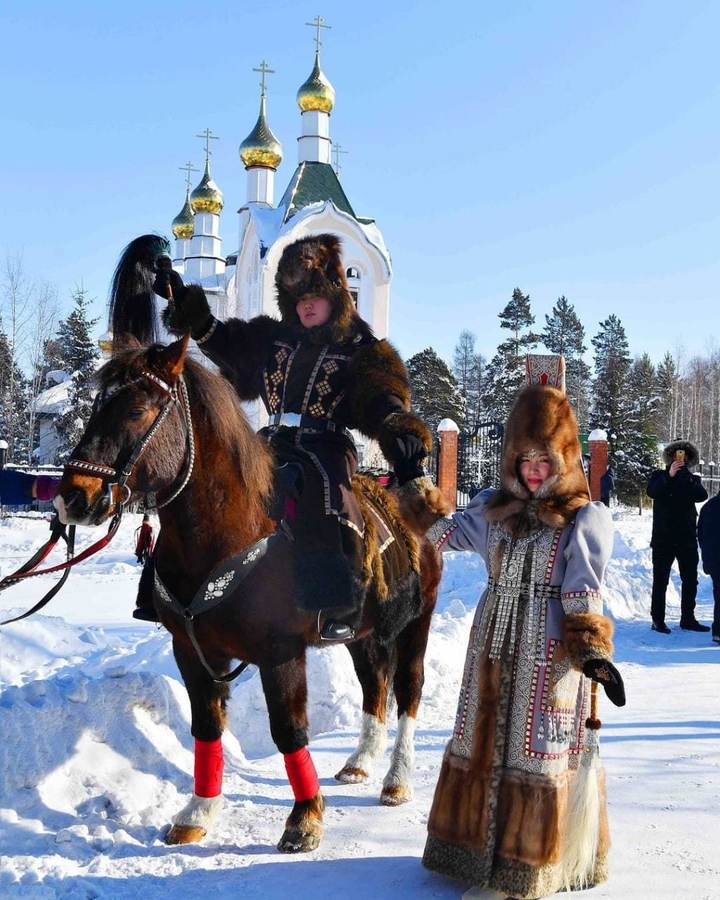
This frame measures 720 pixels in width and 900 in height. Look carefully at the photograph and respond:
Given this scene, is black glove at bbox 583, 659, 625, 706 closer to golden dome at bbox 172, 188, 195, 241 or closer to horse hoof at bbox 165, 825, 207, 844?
horse hoof at bbox 165, 825, 207, 844

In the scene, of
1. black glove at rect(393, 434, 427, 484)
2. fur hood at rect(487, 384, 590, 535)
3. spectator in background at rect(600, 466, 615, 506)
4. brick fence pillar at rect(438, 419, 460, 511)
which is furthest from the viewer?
spectator in background at rect(600, 466, 615, 506)

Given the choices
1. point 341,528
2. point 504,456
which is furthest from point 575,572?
point 341,528

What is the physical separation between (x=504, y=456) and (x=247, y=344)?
1.54 metres

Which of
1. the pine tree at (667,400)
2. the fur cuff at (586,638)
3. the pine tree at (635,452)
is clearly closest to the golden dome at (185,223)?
the pine tree at (635,452)

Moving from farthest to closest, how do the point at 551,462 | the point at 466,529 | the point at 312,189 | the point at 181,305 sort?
the point at 312,189 → the point at 181,305 → the point at 466,529 → the point at 551,462

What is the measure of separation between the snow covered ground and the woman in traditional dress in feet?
1.09

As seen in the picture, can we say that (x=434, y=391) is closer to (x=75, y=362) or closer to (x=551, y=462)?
(x=75, y=362)

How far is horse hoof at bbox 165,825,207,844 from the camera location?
11.7 ft

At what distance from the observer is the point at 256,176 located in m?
32.7

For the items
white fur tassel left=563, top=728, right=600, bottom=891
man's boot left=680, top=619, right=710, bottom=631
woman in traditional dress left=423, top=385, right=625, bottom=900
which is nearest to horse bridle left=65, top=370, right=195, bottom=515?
woman in traditional dress left=423, top=385, right=625, bottom=900

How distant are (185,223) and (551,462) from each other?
40.2m

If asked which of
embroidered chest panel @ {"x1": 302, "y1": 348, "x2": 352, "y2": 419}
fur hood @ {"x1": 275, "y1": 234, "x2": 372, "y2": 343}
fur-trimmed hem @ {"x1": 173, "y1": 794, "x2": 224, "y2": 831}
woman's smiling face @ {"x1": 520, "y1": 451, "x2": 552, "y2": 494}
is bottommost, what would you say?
fur-trimmed hem @ {"x1": 173, "y1": 794, "x2": 224, "y2": 831}

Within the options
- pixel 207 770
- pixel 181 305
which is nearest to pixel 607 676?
pixel 207 770

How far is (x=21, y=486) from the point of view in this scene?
3.29m
